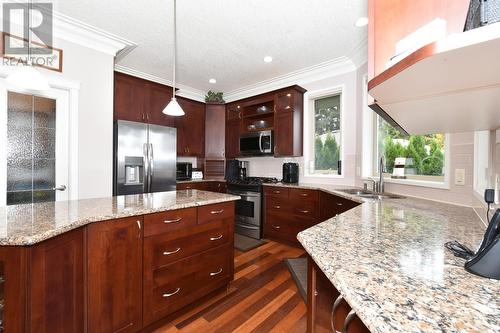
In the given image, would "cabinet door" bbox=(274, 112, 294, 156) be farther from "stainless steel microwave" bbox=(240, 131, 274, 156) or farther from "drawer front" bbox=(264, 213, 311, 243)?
"drawer front" bbox=(264, 213, 311, 243)

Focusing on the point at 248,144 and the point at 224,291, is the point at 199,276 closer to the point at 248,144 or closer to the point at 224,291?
the point at 224,291

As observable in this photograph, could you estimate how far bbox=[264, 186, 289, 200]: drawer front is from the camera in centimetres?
324

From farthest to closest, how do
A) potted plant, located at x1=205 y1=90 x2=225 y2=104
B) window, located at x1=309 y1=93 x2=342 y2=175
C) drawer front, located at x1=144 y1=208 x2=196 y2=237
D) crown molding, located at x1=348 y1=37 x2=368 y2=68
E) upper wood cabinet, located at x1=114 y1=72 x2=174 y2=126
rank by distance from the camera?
potted plant, located at x1=205 y1=90 x2=225 y2=104, window, located at x1=309 y1=93 x2=342 y2=175, upper wood cabinet, located at x1=114 y1=72 x2=174 y2=126, crown molding, located at x1=348 y1=37 x2=368 y2=68, drawer front, located at x1=144 y1=208 x2=196 y2=237

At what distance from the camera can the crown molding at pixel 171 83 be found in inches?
135

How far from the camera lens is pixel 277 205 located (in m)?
3.32

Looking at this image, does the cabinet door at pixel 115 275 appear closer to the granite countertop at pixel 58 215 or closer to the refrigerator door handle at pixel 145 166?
the granite countertop at pixel 58 215

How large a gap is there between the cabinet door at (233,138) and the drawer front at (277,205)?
1.26 meters

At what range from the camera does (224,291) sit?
203 cm

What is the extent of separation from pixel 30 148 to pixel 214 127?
280cm

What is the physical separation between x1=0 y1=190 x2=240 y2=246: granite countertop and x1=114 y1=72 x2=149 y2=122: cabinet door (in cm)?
196

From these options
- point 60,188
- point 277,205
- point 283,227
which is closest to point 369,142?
point 277,205

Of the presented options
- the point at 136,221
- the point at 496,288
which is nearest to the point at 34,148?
the point at 136,221

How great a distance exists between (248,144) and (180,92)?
1719 mm

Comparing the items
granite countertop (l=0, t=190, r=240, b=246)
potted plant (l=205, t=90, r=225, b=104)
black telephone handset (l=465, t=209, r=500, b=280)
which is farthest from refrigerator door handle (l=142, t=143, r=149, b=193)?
black telephone handset (l=465, t=209, r=500, b=280)
